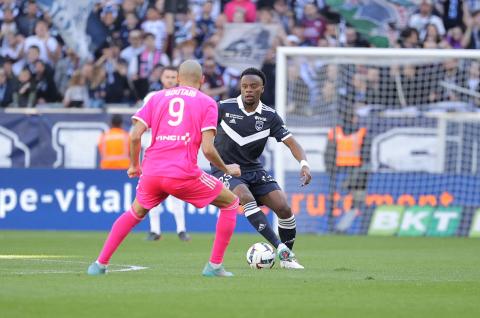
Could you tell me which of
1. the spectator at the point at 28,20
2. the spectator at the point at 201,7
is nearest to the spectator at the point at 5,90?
the spectator at the point at 28,20

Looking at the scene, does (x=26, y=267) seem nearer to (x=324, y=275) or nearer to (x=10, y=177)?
(x=324, y=275)

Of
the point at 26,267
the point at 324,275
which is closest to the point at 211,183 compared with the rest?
the point at 324,275

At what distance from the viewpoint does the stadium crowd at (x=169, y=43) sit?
2469 centimetres

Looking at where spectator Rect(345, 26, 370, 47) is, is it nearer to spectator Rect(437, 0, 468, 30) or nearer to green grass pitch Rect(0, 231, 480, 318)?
spectator Rect(437, 0, 468, 30)

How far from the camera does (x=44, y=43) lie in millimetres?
25703

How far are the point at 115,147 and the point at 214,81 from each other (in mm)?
2957

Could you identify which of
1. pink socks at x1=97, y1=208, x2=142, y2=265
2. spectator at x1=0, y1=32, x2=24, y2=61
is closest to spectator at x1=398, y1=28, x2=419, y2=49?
spectator at x1=0, y1=32, x2=24, y2=61

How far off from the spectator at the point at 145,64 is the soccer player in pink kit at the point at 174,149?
1433 cm

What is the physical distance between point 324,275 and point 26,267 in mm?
3196

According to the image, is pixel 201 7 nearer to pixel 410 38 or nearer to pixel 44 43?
pixel 44 43

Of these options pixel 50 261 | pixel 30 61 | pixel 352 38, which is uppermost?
pixel 352 38

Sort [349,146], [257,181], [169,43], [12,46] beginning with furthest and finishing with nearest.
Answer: [12,46], [169,43], [349,146], [257,181]

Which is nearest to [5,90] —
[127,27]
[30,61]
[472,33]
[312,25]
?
[30,61]

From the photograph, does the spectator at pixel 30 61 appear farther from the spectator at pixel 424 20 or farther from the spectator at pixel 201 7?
the spectator at pixel 424 20
